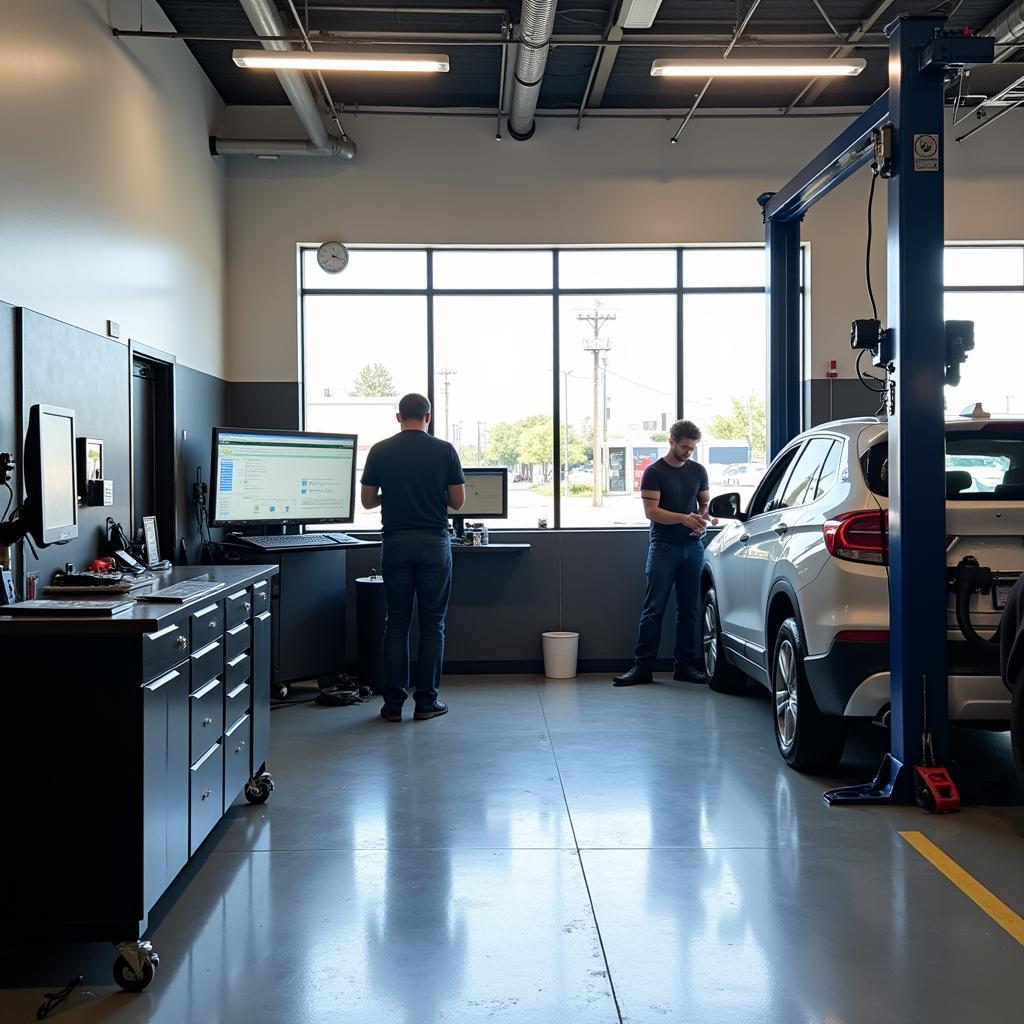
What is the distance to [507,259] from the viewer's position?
778 cm

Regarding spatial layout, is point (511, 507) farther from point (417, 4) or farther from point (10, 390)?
point (10, 390)

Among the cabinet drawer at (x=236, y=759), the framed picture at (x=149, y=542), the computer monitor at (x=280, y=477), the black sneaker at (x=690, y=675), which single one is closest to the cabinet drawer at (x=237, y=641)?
the cabinet drawer at (x=236, y=759)

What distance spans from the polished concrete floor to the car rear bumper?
15.7 inches

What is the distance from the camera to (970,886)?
3316 millimetres

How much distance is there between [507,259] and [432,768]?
4.28 metres

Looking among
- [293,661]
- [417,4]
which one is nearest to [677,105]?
[417,4]

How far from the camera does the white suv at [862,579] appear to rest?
4074 mm

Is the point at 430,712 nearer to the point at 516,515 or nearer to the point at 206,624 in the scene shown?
the point at 516,515

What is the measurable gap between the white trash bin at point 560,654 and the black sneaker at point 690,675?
730mm

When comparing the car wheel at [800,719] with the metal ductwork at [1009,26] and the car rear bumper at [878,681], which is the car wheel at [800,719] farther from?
the metal ductwork at [1009,26]

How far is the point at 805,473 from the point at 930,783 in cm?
153

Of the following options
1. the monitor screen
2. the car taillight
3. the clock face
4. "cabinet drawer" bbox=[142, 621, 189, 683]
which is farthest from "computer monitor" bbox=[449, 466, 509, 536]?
"cabinet drawer" bbox=[142, 621, 189, 683]

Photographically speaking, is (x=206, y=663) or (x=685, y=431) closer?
(x=206, y=663)

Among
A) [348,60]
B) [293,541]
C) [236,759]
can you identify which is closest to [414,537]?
[293,541]
